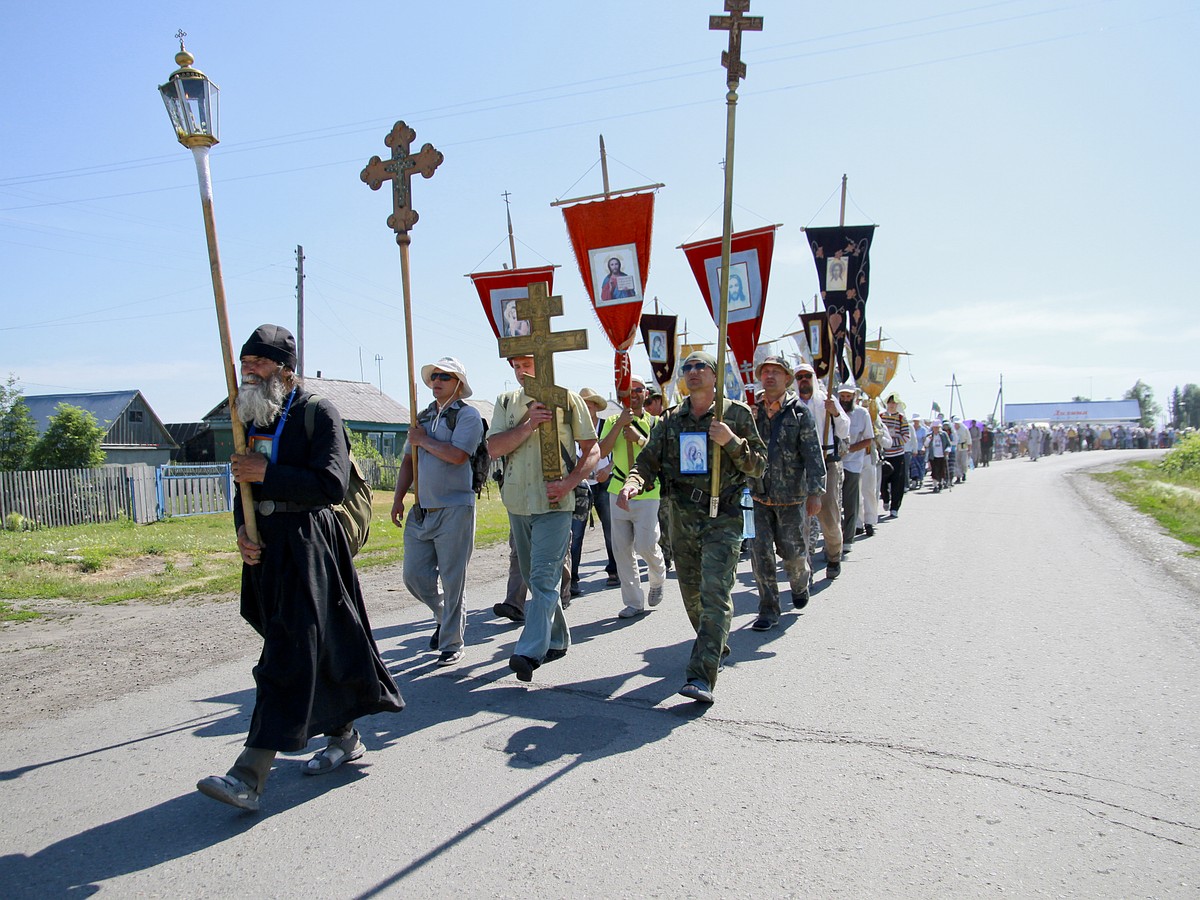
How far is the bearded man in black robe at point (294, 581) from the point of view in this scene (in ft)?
11.8

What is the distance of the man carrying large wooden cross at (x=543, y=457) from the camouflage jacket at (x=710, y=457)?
39 centimetres

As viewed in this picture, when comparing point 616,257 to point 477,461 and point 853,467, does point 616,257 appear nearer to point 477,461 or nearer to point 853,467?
point 477,461

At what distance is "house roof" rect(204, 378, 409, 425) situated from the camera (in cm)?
4156

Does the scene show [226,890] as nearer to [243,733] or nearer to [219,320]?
[243,733]

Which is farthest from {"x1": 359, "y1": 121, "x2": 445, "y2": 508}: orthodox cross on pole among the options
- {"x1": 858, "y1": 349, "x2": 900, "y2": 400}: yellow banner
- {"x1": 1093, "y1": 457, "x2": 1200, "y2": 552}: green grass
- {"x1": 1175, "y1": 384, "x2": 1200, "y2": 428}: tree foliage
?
{"x1": 1175, "y1": 384, "x2": 1200, "y2": 428}: tree foliage

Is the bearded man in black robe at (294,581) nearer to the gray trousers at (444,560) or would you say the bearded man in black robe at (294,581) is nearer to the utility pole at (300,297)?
the gray trousers at (444,560)

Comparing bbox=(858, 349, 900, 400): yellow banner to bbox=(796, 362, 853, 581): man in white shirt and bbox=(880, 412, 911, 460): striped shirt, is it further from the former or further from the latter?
bbox=(796, 362, 853, 581): man in white shirt

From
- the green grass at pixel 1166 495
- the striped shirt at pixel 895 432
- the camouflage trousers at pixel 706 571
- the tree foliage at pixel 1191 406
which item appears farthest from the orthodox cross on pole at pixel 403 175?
the tree foliage at pixel 1191 406

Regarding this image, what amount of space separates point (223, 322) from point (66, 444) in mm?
32428

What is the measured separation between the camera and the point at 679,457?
5.35 m

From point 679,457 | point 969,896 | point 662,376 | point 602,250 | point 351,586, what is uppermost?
point 602,250

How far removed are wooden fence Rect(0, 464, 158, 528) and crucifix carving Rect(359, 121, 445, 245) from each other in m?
14.9

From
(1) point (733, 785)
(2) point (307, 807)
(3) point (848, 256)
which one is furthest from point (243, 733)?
(3) point (848, 256)

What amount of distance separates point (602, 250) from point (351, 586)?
5.79 metres
